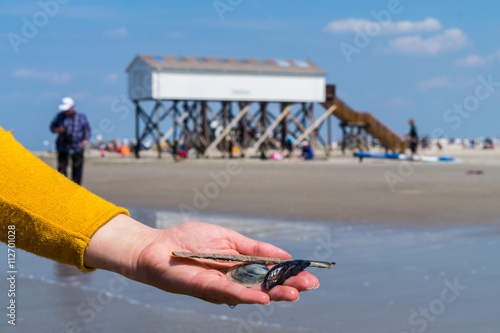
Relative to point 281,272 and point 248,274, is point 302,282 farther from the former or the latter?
point 248,274

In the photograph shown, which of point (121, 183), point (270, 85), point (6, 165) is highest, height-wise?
point (270, 85)

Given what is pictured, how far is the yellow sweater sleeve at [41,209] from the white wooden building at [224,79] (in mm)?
39706

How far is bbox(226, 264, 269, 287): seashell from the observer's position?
2389 millimetres

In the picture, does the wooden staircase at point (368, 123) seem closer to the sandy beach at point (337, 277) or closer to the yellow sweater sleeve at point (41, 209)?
the sandy beach at point (337, 277)

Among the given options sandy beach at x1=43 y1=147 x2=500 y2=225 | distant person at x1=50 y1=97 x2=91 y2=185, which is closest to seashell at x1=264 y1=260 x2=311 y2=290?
sandy beach at x1=43 y1=147 x2=500 y2=225

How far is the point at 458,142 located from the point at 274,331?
116328 mm

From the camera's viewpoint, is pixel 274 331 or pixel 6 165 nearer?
pixel 6 165

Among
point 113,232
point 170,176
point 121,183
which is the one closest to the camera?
point 113,232

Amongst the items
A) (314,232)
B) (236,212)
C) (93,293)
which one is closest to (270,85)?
(236,212)

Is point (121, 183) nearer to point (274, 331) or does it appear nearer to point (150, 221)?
point (150, 221)

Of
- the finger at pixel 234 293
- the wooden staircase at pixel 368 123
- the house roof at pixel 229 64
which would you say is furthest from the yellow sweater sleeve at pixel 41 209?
the wooden staircase at pixel 368 123

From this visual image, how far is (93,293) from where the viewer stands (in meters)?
6.59

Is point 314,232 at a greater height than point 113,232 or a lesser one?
lesser

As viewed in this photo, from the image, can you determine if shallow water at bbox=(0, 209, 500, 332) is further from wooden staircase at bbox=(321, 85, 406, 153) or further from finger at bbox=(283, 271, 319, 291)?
wooden staircase at bbox=(321, 85, 406, 153)
